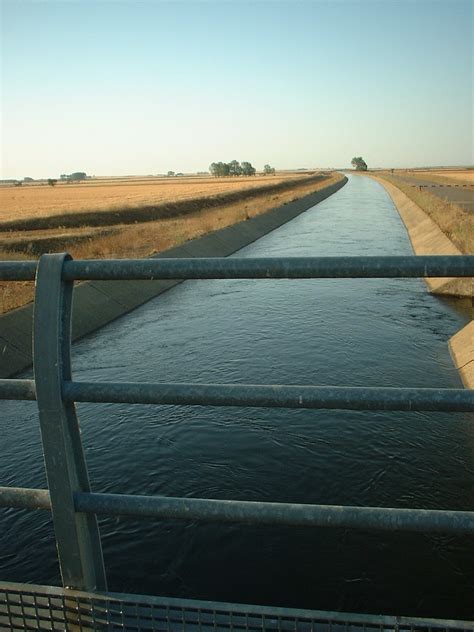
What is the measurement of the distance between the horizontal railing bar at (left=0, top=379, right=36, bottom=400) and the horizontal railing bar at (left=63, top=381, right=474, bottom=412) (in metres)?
0.13

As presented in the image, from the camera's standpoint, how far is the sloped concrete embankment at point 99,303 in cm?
1162

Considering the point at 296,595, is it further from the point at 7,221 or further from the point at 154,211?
the point at 154,211

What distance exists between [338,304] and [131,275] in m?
15.0

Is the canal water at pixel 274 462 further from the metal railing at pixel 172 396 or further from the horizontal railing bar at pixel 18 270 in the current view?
the horizontal railing bar at pixel 18 270

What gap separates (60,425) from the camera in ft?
5.99

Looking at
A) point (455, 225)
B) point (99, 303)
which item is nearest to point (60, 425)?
point (99, 303)

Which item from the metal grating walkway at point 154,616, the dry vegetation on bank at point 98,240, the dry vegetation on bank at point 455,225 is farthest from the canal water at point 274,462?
the dry vegetation on bank at point 455,225

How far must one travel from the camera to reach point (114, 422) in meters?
8.66

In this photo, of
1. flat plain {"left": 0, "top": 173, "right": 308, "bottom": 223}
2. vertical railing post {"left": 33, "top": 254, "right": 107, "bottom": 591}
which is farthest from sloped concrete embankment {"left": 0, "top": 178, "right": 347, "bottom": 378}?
flat plain {"left": 0, "top": 173, "right": 308, "bottom": 223}

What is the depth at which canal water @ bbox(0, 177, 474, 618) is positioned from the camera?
488 cm

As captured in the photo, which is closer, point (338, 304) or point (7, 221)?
point (338, 304)

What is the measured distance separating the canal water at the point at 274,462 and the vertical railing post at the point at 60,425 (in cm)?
309

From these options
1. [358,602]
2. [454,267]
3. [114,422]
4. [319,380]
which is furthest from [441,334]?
[454,267]

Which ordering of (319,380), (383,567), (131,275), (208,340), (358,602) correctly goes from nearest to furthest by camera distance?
(131,275), (358,602), (383,567), (319,380), (208,340)
